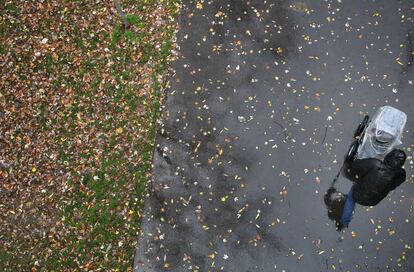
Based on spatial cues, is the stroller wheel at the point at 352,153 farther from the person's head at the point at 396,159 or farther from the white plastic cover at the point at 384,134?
the person's head at the point at 396,159

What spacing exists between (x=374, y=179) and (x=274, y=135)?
6.67ft

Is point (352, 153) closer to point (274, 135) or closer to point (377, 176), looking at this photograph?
point (377, 176)

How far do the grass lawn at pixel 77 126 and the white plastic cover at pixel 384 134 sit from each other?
3556mm

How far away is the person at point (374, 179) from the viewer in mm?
6133

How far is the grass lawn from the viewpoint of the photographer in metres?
7.45

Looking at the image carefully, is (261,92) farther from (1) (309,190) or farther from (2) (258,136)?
(1) (309,190)

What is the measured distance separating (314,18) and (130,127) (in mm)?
3999

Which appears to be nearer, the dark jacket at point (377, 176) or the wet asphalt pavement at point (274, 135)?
the dark jacket at point (377, 176)

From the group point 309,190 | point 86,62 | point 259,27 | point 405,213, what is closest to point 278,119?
point 309,190

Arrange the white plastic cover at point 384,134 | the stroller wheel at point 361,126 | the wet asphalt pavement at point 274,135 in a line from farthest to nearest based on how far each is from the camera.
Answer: the stroller wheel at point 361,126 < the wet asphalt pavement at point 274,135 < the white plastic cover at point 384,134

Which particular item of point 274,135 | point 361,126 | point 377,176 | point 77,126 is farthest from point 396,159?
point 77,126

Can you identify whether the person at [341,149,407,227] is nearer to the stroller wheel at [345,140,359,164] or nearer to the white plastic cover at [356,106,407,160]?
the stroller wheel at [345,140,359,164]

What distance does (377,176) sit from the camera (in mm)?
6277

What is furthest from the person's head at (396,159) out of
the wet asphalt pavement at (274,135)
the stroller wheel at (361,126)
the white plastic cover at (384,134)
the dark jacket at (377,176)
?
the wet asphalt pavement at (274,135)
